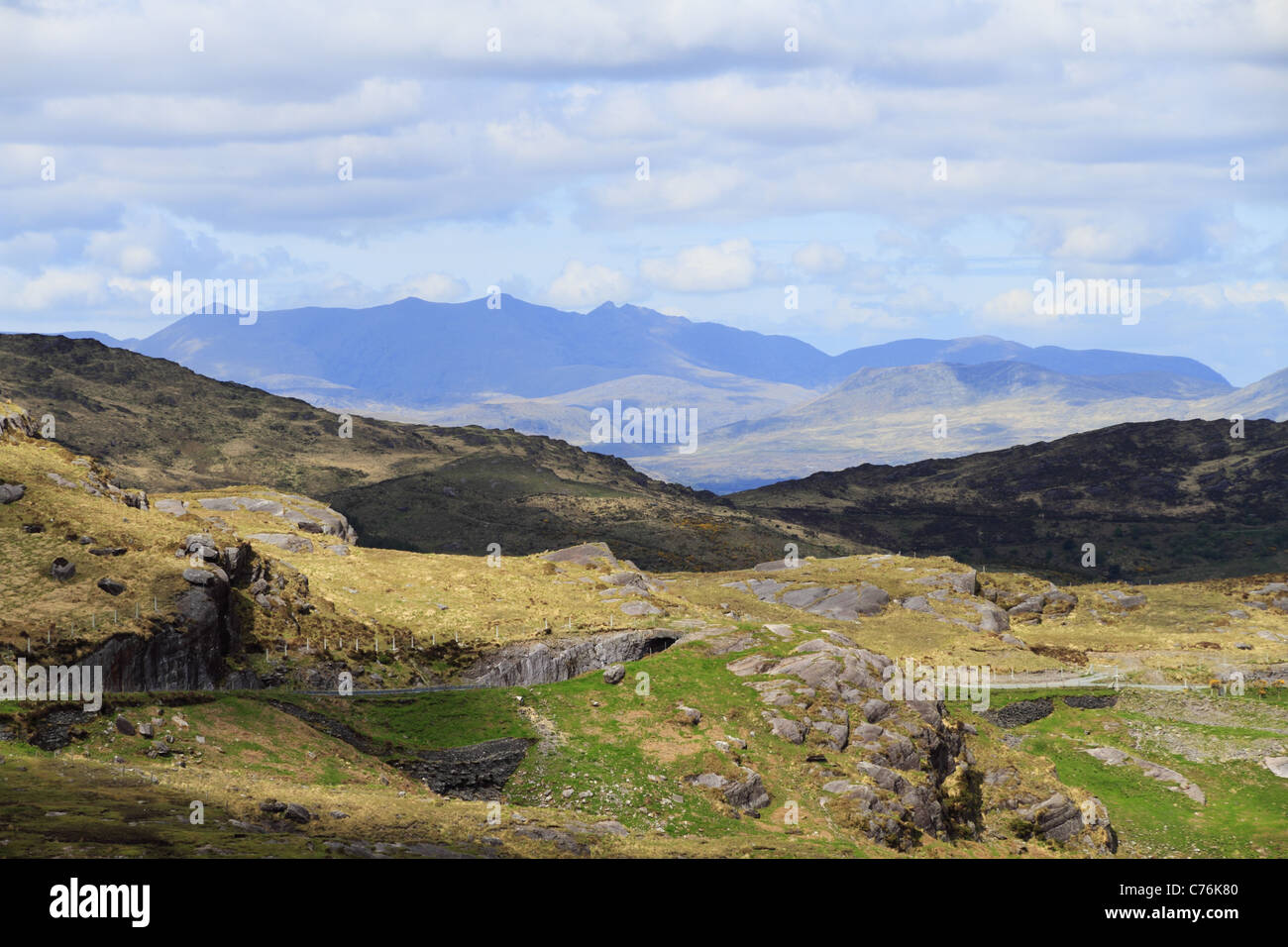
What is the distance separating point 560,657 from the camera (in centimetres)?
6456

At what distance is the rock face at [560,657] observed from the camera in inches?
2514

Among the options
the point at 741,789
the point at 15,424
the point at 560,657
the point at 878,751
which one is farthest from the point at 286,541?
the point at 878,751

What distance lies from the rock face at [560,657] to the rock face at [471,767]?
9670 millimetres

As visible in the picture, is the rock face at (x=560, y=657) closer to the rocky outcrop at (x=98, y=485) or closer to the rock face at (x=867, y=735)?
the rock face at (x=867, y=735)

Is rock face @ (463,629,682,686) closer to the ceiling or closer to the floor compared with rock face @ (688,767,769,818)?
closer to the ceiling

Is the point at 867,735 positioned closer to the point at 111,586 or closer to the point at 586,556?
the point at 111,586

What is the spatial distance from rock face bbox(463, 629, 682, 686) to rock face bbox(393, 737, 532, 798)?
967 cm

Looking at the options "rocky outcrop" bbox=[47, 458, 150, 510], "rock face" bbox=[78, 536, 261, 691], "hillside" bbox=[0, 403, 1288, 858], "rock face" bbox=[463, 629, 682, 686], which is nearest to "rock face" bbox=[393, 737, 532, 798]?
"hillside" bbox=[0, 403, 1288, 858]

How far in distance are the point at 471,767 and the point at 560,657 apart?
44.1 feet

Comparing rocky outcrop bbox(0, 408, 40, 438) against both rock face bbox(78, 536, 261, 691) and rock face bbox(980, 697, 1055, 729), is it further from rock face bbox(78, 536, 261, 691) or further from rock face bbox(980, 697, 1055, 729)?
rock face bbox(980, 697, 1055, 729)

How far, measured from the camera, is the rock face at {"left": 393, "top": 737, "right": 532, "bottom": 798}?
5006cm

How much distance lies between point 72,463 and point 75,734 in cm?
2772

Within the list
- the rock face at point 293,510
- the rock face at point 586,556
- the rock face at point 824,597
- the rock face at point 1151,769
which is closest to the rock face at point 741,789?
the rock face at point 1151,769

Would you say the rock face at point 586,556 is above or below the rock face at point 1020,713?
above
